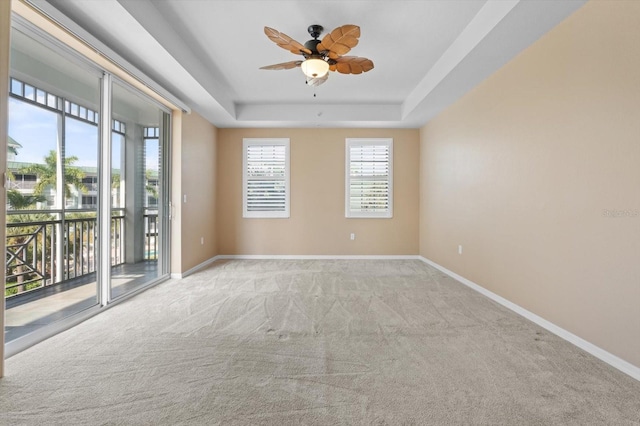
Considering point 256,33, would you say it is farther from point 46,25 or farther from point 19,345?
point 19,345

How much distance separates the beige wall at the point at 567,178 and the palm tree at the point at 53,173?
14.3 feet

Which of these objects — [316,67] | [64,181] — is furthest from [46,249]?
[316,67]

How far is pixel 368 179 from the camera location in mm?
5816

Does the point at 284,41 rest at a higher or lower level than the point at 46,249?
higher

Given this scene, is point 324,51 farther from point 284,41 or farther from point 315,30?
point 284,41

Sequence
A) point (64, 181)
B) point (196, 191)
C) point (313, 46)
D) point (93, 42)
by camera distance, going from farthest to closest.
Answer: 1. point (196, 191)
2. point (313, 46)
3. point (64, 181)
4. point (93, 42)

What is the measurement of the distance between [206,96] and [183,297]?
2.72 meters

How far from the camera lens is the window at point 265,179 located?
5.80 meters

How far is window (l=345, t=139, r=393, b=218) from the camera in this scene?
5793mm

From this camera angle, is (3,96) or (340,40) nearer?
(3,96)

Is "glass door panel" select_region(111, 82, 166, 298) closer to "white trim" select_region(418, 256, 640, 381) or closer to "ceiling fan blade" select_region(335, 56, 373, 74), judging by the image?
"ceiling fan blade" select_region(335, 56, 373, 74)

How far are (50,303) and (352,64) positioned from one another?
12.4 ft

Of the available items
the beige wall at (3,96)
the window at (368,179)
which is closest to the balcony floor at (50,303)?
the beige wall at (3,96)

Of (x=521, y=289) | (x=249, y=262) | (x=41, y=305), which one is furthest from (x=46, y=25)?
(x=521, y=289)
